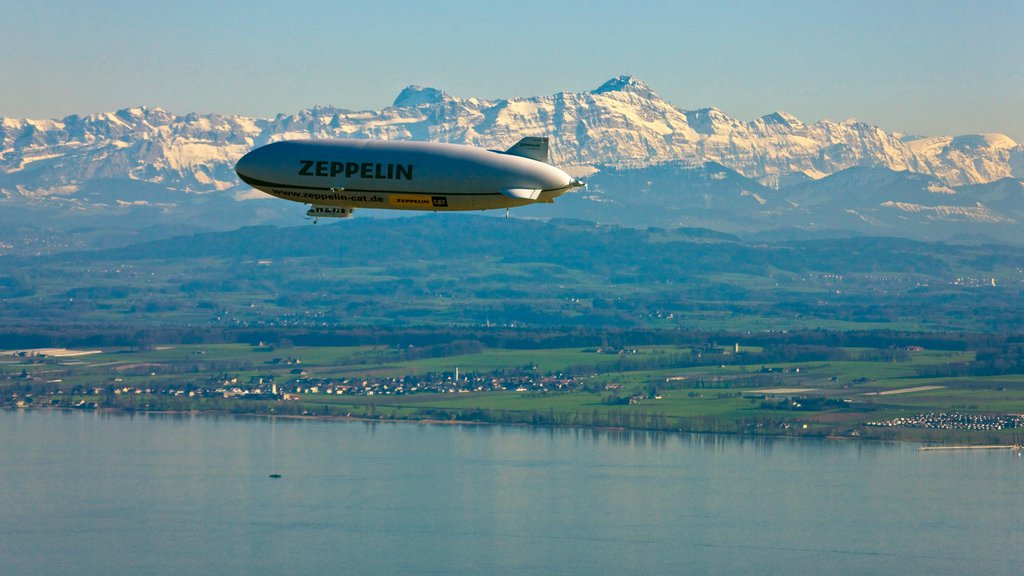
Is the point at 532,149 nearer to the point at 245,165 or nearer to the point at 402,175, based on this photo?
the point at 402,175

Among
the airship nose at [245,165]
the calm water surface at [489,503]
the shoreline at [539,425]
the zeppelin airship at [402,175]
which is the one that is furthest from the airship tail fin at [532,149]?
the shoreline at [539,425]

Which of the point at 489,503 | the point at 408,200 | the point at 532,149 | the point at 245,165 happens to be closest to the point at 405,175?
the point at 408,200

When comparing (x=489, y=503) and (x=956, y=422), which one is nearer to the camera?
(x=489, y=503)

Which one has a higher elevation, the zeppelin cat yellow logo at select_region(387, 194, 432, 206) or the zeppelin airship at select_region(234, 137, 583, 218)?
the zeppelin airship at select_region(234, 137, 583, 218)

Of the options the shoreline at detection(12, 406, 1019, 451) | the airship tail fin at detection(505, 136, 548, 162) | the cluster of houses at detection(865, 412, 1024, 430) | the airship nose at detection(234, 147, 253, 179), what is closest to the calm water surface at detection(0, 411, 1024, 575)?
the shoreline at detection(12, 406, 1019, 451)

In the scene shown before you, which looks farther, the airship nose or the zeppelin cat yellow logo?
the airship nose

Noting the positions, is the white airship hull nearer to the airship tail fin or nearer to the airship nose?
the airship nose

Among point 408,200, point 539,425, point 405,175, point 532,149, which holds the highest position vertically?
point 532,149
